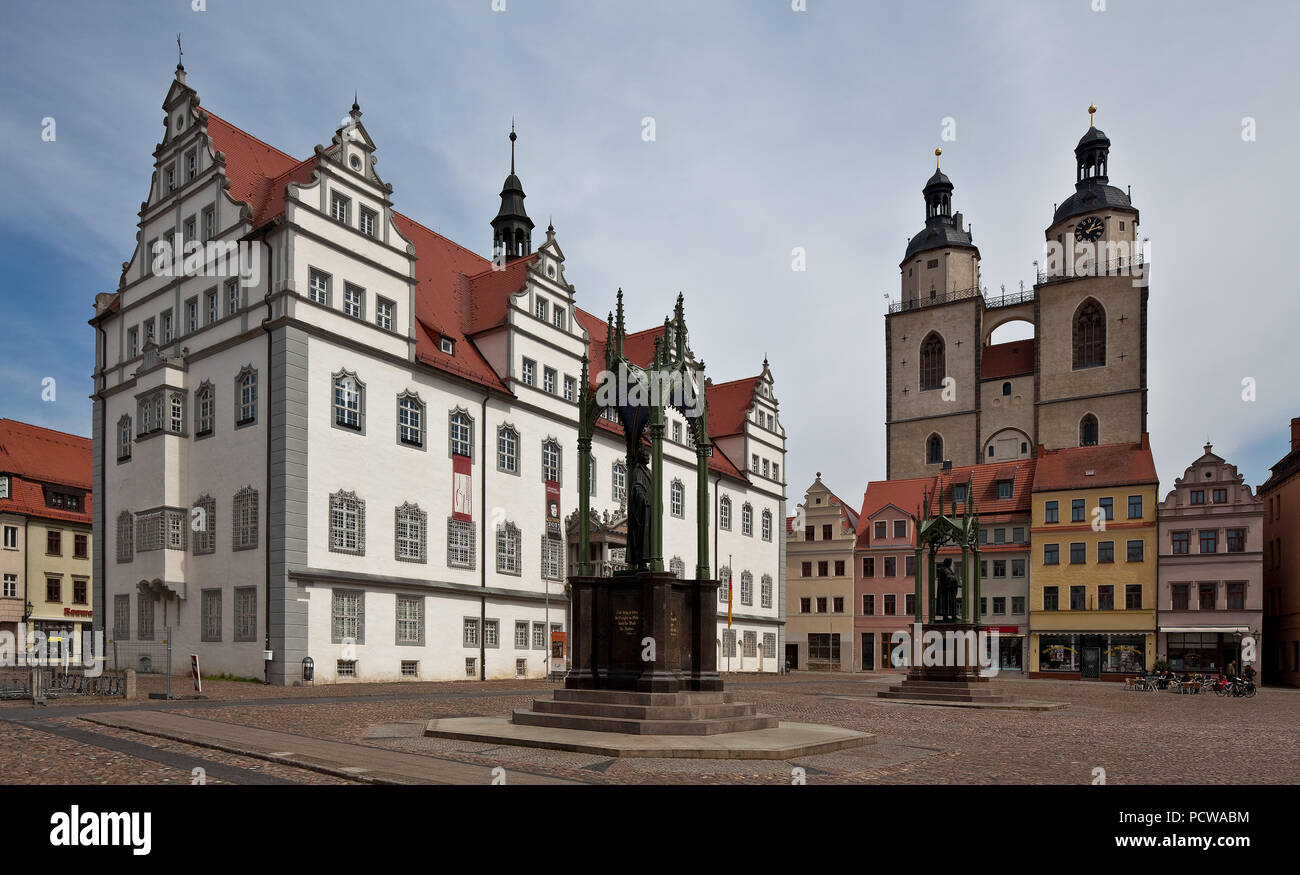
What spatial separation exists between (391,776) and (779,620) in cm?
5329

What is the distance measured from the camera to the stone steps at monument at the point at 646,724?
45.0 feet

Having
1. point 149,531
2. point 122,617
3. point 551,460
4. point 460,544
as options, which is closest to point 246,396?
point 149,531

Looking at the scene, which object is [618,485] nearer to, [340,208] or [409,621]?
[409,621]

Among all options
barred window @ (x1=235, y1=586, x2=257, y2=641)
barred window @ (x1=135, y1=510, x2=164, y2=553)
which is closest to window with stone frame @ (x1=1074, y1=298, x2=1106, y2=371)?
barred window @ (x1=235, y1=586, x2=257, y2=641)

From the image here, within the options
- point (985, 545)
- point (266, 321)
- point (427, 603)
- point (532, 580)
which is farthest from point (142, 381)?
point (985, 545)

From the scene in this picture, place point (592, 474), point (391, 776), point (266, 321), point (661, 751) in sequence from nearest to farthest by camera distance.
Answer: point (391, 776) < point (661, 751) < point (266, 321) < point (592, 474)

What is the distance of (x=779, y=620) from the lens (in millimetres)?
61531

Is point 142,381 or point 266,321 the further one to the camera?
point 142,381

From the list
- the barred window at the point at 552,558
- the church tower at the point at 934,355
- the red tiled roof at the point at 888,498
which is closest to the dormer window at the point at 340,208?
the barred window at the point at 552,558

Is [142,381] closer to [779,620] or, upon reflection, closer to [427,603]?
[427,603]

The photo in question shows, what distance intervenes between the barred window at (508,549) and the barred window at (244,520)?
1042 cm

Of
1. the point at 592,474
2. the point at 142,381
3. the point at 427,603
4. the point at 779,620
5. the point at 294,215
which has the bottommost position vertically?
the point at 779,620

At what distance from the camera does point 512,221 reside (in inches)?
2210

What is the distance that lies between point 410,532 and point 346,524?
2.97m
